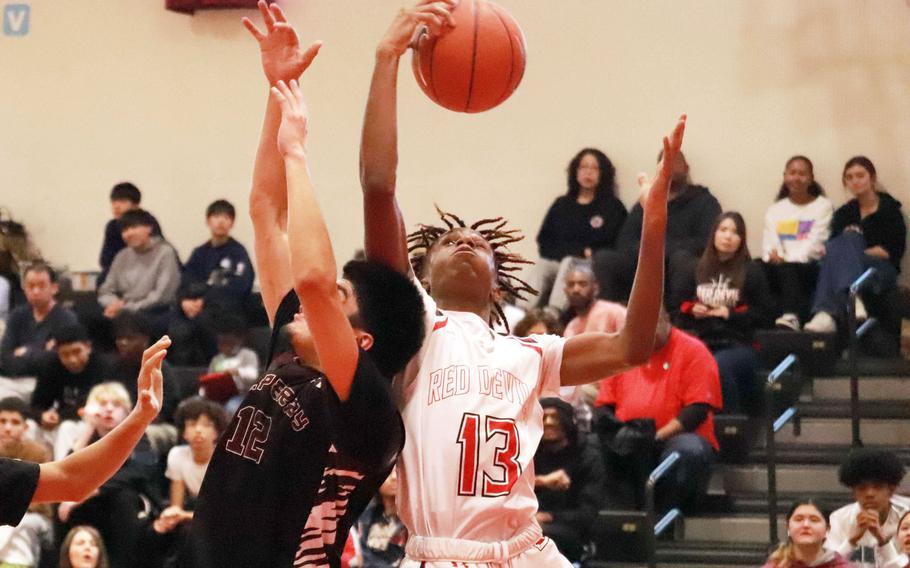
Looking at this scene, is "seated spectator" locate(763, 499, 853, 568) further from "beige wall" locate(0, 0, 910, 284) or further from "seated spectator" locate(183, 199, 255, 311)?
"seated spectator" locate(183, 199, 255, 311)

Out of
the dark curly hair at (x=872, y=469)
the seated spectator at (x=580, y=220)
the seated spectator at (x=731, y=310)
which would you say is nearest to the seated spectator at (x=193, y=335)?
the seated spectator at (x=580, y=220)

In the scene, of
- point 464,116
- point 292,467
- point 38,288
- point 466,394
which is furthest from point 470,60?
point 464,116

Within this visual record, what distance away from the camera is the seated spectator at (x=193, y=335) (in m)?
10.9

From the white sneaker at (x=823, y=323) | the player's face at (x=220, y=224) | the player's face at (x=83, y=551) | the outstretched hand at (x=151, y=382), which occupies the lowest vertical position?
the player's face at (x=83, y=551)

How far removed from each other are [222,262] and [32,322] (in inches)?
60.9

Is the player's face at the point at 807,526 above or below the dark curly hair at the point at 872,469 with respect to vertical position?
below

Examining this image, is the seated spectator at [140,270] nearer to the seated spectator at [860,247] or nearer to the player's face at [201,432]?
the player's face at [201,432]

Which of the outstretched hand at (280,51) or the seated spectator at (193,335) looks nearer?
the outstretched hand at (280,51)

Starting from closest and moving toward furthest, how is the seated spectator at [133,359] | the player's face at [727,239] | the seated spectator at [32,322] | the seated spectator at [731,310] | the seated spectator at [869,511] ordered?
1. the seated spectator at [869,511]
2. the seated spectator at [731,310]
3. the seated spectator at [133,359]
4. the player's face at [727,239]
5. the seated spectator at [32,322]

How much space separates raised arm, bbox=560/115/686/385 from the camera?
4242mm

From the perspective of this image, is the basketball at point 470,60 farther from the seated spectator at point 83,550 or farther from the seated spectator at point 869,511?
the seated spectator at point 83,550

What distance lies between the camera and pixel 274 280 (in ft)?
14.4

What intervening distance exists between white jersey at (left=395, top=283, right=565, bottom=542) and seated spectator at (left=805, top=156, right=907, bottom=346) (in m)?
5.80

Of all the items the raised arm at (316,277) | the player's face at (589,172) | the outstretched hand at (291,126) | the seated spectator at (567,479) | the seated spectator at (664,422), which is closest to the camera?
the raised arm at (316,277)
